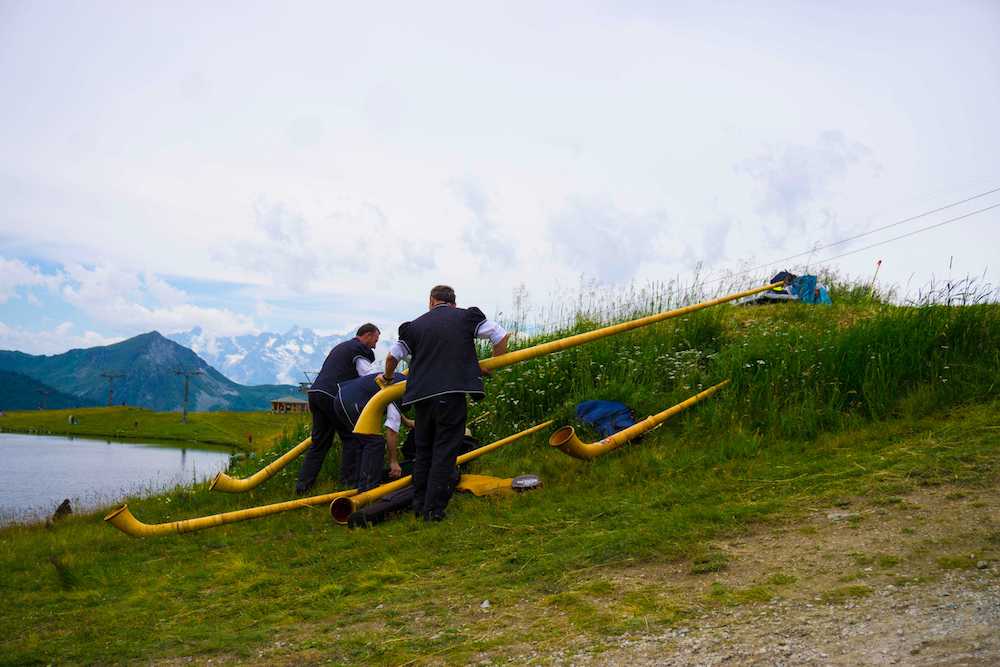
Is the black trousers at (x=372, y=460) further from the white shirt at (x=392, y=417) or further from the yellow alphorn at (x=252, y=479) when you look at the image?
→ the yellow alphorn at (x=252, y=479)

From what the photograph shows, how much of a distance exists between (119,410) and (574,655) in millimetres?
107688

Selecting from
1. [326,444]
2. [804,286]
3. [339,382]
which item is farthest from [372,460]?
[804,286]

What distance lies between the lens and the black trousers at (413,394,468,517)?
23.2 ft

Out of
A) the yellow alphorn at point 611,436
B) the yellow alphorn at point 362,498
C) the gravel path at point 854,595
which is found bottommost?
the yellow alphorn at point 362,498

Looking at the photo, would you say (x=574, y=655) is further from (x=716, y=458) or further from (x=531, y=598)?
(x=716, y=458)

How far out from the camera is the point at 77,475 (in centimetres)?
3500

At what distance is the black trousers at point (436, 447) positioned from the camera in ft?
23.2

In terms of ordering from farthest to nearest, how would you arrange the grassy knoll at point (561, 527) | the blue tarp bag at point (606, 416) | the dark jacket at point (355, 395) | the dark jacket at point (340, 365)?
the dark jacket at point (340, 365) → the blue tarp bag at point (606, 416) → the dark jacket at point (355, 395) → the grassy knoll at point (561, 527)

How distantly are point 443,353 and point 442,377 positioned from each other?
0.21m

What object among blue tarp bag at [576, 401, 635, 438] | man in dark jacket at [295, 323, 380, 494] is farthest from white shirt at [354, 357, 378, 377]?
blue tarp bag at [576, 401, 635, 438]

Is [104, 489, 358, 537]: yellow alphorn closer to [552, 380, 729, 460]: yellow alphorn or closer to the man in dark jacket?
the man in dark jacket

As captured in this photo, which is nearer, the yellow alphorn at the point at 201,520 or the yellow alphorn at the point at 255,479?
the yellow alphorn at the point at 201,520

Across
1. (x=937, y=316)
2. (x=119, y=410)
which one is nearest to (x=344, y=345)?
(x=937, y=316)

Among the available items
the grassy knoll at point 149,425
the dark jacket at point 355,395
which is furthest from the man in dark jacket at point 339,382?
the grassy knoll at point 149,425
